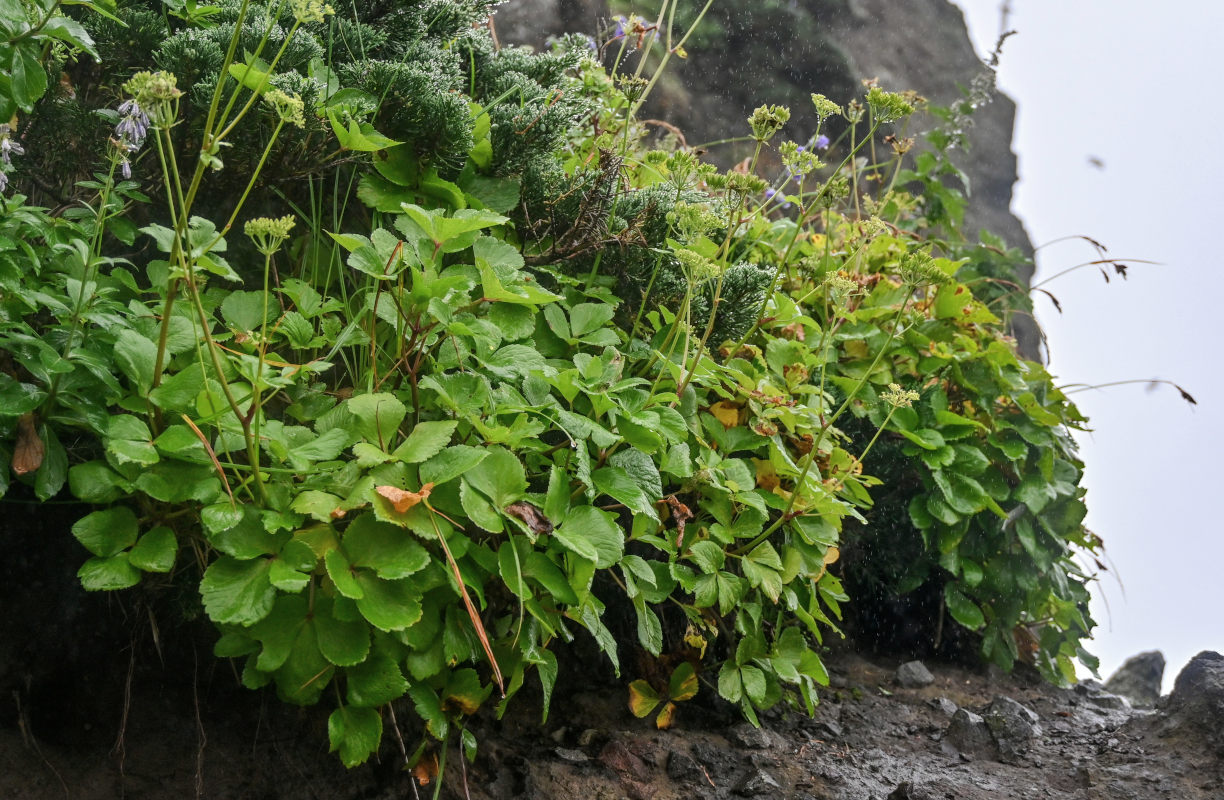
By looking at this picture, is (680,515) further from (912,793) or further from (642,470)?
(912,793)

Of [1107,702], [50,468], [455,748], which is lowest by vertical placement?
[455,748]

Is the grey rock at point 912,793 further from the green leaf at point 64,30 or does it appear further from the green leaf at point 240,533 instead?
the green leaf at point 64,30

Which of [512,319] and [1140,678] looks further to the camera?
[1140,678]

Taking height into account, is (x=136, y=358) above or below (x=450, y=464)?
below

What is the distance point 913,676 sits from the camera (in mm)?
2867

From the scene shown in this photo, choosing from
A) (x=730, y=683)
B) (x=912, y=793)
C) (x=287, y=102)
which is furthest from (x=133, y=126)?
(x=912, y=793)

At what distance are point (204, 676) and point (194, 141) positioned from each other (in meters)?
1.05

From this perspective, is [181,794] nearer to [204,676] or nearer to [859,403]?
[204,676]

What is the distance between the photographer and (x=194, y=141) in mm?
1774

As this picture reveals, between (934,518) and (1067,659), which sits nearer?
(934,518)

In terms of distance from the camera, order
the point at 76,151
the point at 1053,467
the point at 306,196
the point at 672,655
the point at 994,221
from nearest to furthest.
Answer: the point at 76,151 → the point at 306,196 → the point at 672,655 → the point at 1053,467 → the point at 994,221

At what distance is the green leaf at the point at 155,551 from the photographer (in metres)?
1.31

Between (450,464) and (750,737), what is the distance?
120 cm

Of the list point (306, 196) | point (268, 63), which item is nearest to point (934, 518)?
point (306, 196)
